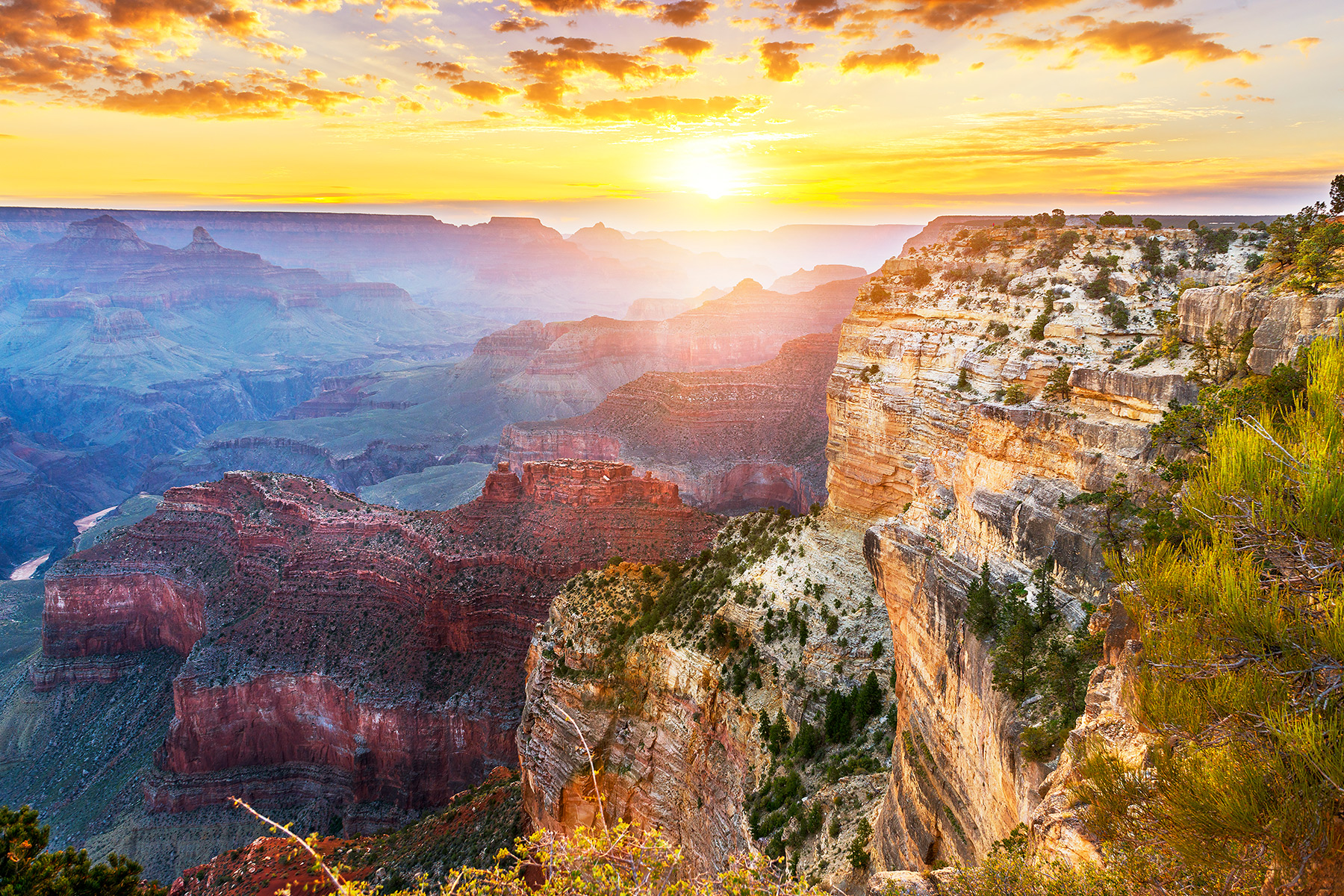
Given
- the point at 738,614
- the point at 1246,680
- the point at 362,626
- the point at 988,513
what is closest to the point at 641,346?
the point at 362,626

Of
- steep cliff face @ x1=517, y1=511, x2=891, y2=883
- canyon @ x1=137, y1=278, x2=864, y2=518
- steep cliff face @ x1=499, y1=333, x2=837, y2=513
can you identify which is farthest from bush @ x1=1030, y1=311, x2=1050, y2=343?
canyon @ x1=137, y1=278, x2=864, y2=518

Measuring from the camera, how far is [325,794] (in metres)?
38.3

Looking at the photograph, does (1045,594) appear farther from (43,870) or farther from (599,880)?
(43,870)

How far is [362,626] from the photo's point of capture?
131 feet

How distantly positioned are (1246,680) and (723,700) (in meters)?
16.9

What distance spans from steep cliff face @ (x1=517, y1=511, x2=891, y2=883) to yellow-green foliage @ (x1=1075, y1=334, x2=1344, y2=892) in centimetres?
1044

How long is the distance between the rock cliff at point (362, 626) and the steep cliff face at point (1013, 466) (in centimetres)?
2247

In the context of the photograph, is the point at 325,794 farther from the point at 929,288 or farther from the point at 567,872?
the point at 929,288

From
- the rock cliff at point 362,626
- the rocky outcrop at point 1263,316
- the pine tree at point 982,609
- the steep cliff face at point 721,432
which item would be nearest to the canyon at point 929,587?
the rocky outcrop at point 1263,316

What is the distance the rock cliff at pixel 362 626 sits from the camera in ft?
122

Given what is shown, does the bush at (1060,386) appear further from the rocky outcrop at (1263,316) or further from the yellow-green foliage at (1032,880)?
the yellow-green foliage at (1032,880)

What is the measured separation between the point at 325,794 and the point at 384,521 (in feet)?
50.4

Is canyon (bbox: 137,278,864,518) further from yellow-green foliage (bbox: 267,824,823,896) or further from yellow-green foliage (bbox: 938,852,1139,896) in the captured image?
yellow-green foliage (bbox: 938,852,1139,896)

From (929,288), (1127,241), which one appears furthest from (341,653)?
(1127,241)
